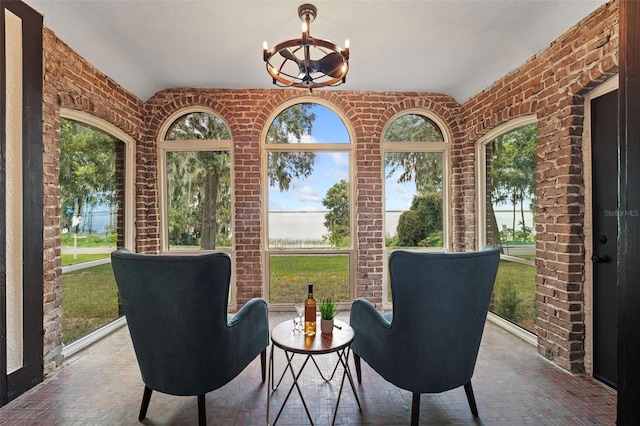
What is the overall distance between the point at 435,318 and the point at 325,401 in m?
1.03

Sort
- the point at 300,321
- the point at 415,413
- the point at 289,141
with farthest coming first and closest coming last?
the point at 289,141, the point at 300,321, the point at 415,413

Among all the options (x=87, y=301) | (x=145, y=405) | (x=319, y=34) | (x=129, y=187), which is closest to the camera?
(x=145, y=405)

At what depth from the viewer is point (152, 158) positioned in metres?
4.04

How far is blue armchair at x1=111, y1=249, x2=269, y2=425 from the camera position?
1711 mm

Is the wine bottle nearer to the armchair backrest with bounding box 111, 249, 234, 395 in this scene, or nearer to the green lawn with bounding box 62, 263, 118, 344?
the armchair backrest with bounding box 111, 249, 234, 395

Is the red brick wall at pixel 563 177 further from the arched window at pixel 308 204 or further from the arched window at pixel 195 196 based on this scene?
the arched window at pixel 195 196

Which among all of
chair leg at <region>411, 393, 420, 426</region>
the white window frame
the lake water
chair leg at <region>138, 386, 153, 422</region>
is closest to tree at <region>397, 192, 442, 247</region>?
the lake water

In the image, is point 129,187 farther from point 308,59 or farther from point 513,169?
point 513,169

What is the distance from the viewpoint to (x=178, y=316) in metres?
1.75

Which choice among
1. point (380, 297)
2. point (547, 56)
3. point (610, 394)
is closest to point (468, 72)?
point (547, 56)

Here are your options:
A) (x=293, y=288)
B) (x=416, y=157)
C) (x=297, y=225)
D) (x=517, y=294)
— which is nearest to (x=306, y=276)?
(x=293, y=288)

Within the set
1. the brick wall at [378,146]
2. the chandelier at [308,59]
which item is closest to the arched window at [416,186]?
the brick wall at [378,146]

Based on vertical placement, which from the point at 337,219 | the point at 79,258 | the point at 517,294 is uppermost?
the point at 337,219

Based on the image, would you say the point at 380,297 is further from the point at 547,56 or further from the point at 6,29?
the point at 6,29
